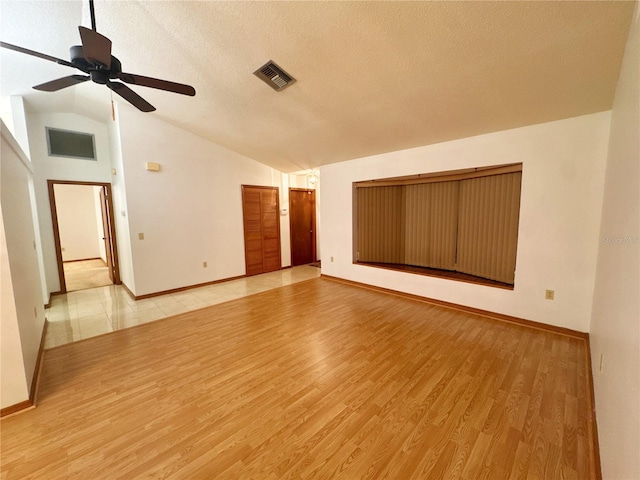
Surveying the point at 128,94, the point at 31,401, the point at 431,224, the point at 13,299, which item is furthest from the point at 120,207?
the point at 431,224

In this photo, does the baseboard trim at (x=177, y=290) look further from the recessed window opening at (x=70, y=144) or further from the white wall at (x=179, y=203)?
the recessed window opening at (x=70, y=144)

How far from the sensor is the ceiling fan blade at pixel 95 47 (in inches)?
62.5

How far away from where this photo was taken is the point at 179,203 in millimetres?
4609

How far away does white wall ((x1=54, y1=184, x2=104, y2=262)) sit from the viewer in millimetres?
7355

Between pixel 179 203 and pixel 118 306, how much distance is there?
75.4 inches

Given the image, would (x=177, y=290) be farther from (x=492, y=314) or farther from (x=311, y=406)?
(x=492, y=314)

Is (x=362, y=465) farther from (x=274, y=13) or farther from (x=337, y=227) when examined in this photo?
(x=337, y=227)

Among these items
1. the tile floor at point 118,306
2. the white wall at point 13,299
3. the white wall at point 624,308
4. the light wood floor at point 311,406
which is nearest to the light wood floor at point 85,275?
the tile floor at point 118,306

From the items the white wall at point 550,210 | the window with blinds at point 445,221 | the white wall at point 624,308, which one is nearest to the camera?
the white wall at point 624,308

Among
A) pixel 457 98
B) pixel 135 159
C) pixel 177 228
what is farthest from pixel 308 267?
pixel 457 98

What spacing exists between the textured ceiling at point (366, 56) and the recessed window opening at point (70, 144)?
951mm

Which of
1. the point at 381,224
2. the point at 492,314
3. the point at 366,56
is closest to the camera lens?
the point at 366,56

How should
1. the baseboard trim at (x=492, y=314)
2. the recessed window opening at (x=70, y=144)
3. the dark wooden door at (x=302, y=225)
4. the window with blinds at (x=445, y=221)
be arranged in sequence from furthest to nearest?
the dark wooden door at (x=302, y=225) → the recessed window opening at (x=70, y=144) → the window with blinds at (x=445, y=221) → the baseboard trim at (x=492, y=314)

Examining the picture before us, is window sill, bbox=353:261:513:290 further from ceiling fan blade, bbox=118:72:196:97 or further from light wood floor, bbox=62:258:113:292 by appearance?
light wood floor, bbox=62:258:113:292
